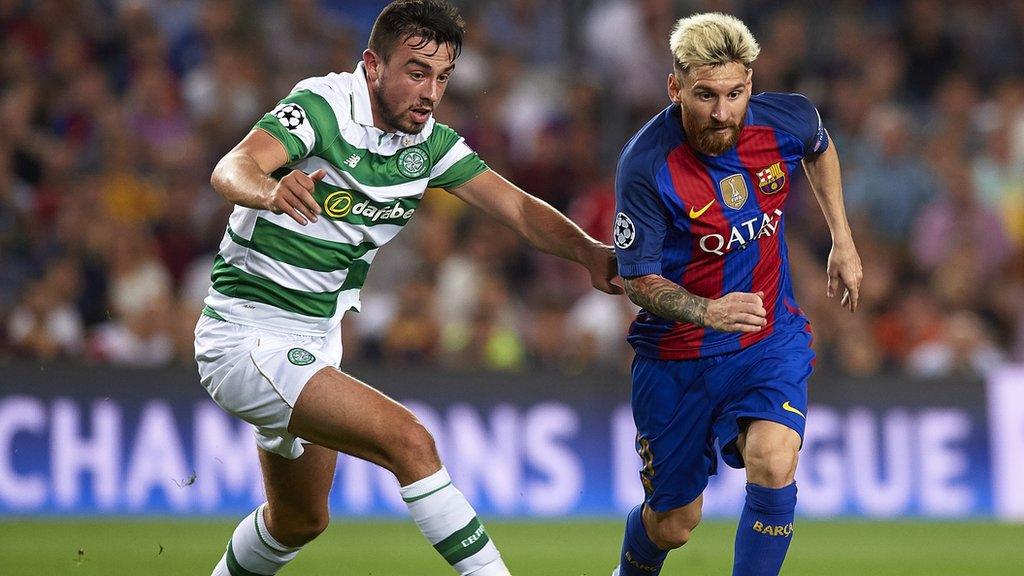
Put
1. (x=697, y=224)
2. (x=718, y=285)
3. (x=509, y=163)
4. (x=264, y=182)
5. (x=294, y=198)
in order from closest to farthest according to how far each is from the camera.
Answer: (x=294, y=198), (x=264, y=182), (x=697, y=224), (x=718, y=285), (x=509, y=163)

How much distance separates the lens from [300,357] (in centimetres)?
570

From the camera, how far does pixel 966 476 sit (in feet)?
37.3

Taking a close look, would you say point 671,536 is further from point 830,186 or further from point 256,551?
point 256,551

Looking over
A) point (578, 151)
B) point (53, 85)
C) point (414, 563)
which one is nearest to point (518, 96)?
point (578, 151)

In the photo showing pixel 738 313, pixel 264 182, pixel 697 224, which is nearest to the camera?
pixel 264 182

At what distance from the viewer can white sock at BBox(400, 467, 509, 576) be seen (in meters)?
5.38

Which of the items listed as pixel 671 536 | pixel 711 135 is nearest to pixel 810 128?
pixel 711 135

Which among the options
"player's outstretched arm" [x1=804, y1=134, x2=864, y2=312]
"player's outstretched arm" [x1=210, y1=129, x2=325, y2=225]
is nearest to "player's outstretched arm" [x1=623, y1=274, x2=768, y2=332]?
"player's outstretched arm" [x1=804, y1=134, x2=864, y2=312]

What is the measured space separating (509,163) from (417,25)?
24.4 ft

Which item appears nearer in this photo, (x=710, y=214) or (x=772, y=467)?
(x=772, y=467)

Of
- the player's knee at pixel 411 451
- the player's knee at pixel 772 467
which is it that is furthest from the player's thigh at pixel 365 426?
the player's knee at pixel 772 467

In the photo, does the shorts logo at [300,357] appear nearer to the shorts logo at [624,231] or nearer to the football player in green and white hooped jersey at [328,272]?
the football player in green and white hooped jersey at [328,272]

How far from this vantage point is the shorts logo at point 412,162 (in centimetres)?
593

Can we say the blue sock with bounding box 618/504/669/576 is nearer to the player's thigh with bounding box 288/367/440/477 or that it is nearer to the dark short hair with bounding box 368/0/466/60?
the player's thigh with bounding box 288/367/440/477
